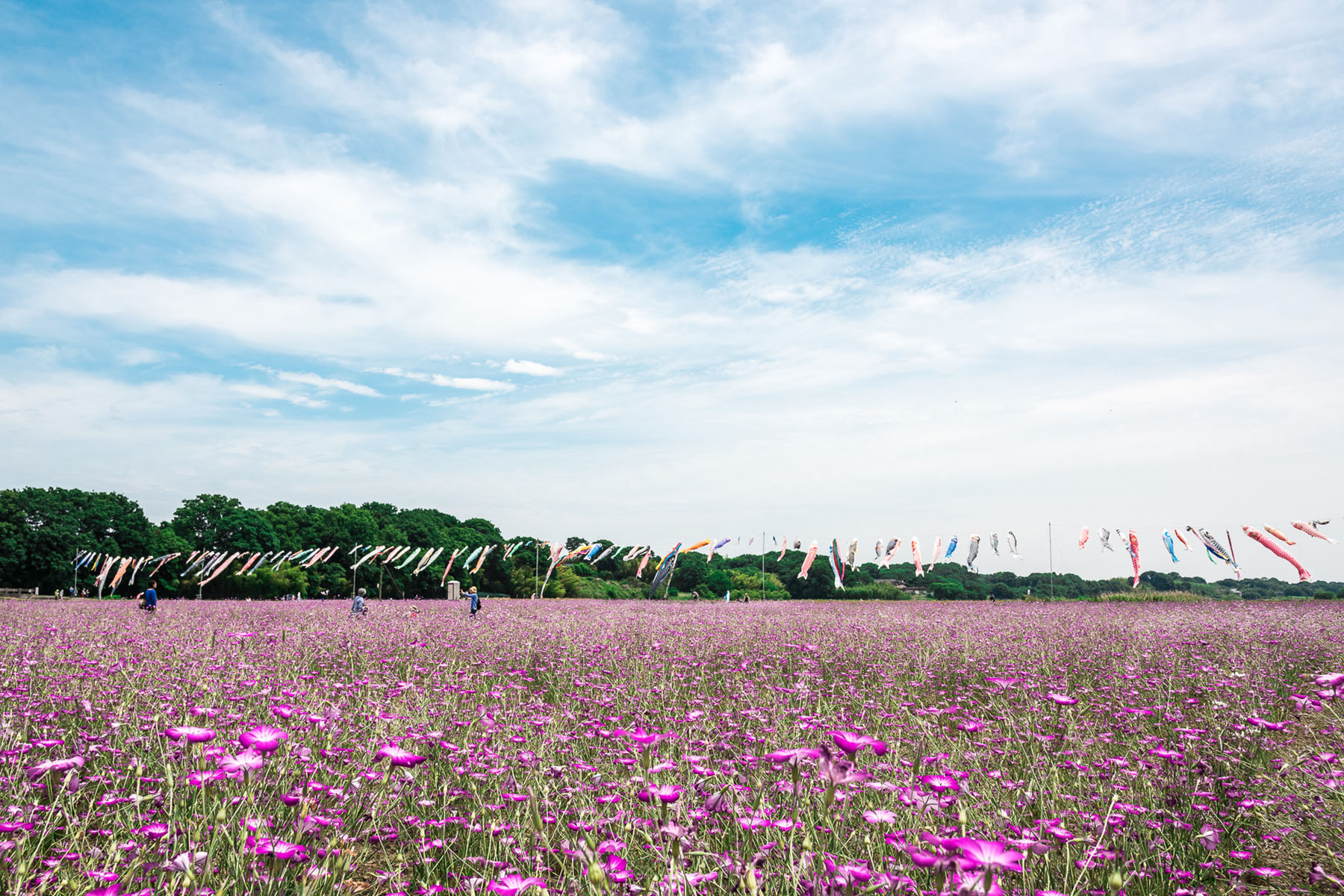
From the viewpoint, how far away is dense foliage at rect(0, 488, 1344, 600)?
42.2 m

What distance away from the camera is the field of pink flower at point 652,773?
2178mm

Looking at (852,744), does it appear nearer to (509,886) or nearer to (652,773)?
(509,886)

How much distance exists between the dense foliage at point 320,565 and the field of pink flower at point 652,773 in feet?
102

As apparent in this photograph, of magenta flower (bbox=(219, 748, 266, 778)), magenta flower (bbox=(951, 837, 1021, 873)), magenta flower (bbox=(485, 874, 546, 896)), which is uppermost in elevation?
magenta flower (bbox=(951, 837, 1021, 873))

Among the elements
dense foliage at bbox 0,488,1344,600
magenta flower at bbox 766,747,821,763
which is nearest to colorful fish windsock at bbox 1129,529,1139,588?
dense foliage at bbox 0,488,1344,600

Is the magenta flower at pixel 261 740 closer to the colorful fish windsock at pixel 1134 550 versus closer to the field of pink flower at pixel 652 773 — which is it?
the field of pink flower at pixel 652 773

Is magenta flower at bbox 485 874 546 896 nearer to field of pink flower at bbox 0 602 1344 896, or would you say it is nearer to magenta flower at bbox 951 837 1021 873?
field of pink flower at bbox 0 602 1344 896

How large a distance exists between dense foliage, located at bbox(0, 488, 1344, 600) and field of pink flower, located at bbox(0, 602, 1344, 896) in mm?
31127

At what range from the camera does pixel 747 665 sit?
21.4ft

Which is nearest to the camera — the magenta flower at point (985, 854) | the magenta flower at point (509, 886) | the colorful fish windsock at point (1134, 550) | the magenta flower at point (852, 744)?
the magenta flower at point (985, 854)

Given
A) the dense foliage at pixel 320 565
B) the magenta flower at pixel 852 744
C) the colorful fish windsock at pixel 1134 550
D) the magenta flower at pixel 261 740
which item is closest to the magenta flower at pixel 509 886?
the magenta flower at pixel 261 740

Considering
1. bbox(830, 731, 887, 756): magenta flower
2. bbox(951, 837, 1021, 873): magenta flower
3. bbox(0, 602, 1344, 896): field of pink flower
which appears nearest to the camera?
bbox(951, 837, 1021, 873): magenta flower

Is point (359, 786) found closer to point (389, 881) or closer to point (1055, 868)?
point (389, 881)

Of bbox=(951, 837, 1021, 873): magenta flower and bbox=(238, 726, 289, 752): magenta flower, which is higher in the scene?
bbox=(238, 726, 289, 752): magenta flower
